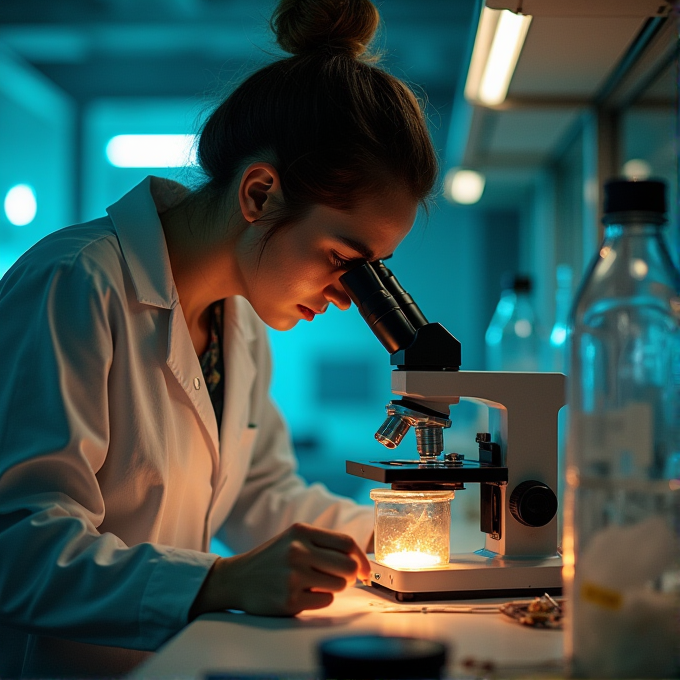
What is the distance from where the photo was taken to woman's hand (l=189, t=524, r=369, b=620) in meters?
0.91

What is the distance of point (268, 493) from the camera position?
158 centimetres

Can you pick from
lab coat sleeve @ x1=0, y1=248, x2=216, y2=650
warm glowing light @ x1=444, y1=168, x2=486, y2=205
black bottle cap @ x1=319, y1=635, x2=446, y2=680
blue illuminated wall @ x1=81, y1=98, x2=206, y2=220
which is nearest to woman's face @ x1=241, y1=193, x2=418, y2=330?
lab coat sleeve @ x1=0, y1=248, x2=216, y2=650

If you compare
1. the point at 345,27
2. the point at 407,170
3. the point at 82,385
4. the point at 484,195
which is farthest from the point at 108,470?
the point at 484,195

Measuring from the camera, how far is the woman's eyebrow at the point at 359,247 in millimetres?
1189

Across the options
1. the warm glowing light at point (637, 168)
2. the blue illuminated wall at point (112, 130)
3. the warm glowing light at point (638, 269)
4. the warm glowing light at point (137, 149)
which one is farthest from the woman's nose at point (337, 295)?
the warm glowing light at point (137, 149)

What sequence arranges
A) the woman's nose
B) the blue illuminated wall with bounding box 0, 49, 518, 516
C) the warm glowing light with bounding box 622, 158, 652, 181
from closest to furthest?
the woman's nose
the warm glowing light with bounding box 622, 158, 652, 181
the blue illuminated wall with bounding box 0, 49, 518, 516

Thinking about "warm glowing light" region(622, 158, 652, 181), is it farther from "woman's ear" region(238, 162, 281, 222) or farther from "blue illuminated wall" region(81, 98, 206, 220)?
"blue illuminated wall" region(81, 98, 206, 220)

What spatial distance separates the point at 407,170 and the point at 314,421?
410 cm

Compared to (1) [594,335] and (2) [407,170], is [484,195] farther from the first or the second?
(1) [594,335]

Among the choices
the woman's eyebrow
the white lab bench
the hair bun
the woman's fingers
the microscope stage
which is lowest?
the white lab bench

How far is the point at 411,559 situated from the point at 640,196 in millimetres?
619

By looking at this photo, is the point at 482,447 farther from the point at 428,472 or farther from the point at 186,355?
the point at 186,355

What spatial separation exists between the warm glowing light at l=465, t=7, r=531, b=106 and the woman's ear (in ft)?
1.61

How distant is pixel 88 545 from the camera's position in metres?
0.93
